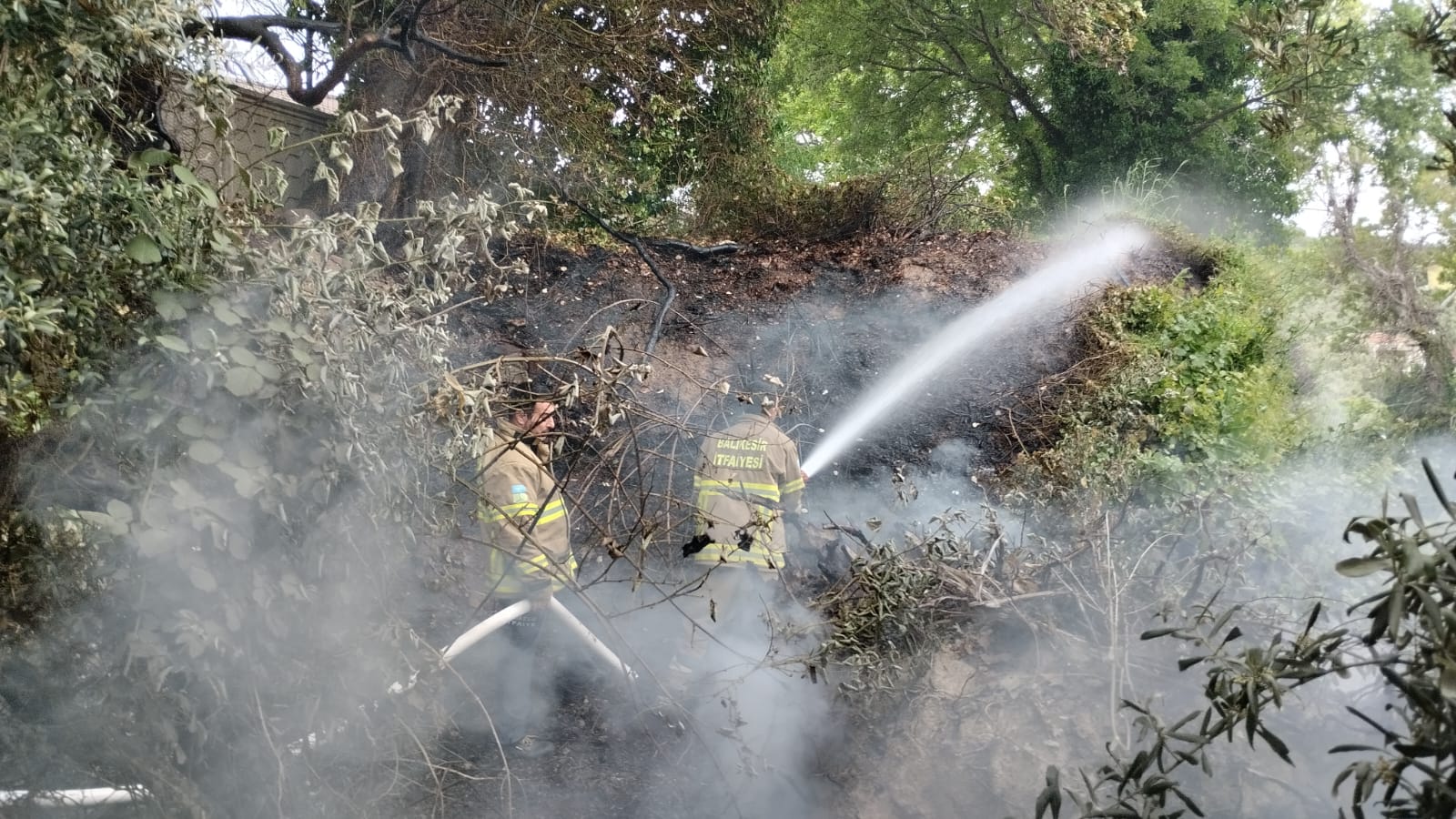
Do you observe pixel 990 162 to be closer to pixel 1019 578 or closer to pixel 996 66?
pixel 996 66

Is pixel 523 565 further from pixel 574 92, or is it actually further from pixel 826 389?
pixel 574 92

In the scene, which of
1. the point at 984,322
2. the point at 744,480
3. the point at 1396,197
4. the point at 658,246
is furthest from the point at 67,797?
the point at 1396,197

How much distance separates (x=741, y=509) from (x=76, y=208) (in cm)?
390

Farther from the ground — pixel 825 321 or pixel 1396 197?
pixel 1396 197

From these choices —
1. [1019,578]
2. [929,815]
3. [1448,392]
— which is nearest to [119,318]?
[929,815]

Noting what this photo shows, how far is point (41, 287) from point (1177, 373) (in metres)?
7.07

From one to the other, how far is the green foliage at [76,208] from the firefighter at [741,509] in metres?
3.13

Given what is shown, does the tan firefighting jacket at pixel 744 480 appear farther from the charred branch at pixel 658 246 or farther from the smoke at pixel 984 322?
the charred branch at pixel 658 246

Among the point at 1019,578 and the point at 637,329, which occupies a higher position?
the point at 637,329

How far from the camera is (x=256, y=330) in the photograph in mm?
2971

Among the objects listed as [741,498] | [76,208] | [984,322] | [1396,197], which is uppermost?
[1396,197]

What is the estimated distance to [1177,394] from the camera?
7.00 m

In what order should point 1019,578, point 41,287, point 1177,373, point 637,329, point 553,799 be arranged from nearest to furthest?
1. point 41,287
2. point 553,799
3. point 1019,578
4. point 1177,373
5. point 637,329

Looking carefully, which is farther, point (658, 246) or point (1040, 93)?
point (1040, 93)
